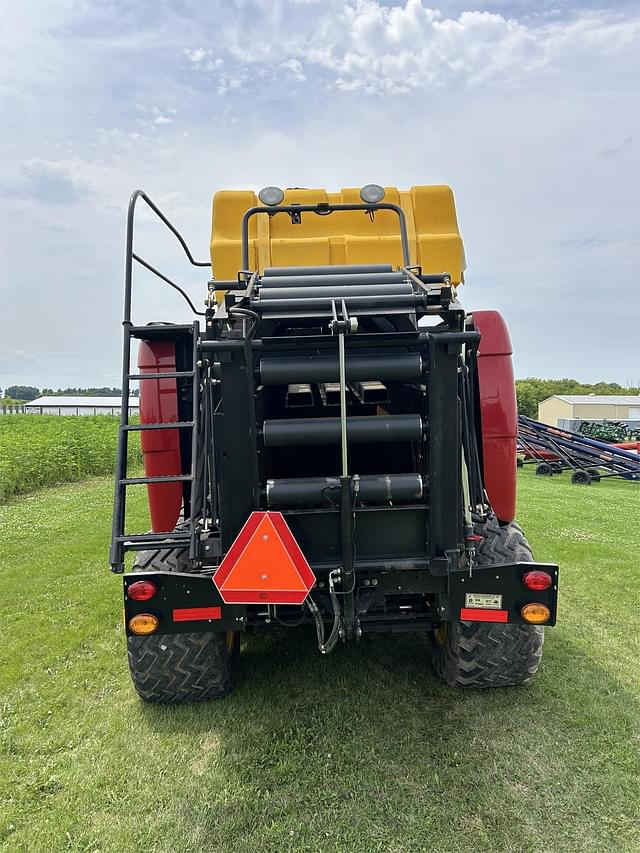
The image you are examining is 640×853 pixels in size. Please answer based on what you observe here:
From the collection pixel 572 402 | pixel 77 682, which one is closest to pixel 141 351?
pixel 77 682

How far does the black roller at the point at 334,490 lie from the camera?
2.53m

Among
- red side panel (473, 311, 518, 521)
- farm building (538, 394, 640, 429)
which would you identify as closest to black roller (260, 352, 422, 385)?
red side panel (473, 311, 518, 521)

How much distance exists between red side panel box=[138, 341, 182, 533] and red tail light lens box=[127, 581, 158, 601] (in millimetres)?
907

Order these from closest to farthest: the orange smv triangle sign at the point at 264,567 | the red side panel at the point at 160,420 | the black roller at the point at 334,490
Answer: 1. the orange smv triangle sign at the point at 264,567
2. the black roller at the point at 334,490
3. the red side panel at the point at 160,420

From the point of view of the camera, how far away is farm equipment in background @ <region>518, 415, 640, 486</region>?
51.7 feet

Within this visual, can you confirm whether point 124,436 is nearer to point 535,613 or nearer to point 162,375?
point 162,375

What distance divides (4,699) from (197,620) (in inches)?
68.5

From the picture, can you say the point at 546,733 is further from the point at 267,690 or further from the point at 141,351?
the point at 141,351

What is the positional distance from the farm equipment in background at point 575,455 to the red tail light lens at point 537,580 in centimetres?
1398

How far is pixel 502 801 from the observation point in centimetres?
247

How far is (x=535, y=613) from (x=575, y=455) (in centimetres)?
1557

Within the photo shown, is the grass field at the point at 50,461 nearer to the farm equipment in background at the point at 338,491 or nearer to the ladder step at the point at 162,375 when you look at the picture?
the ladder step at the point at 162,375

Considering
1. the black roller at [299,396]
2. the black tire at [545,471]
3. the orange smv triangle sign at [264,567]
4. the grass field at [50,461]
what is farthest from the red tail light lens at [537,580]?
the black tire at [545,471]

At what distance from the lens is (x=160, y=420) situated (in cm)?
352
